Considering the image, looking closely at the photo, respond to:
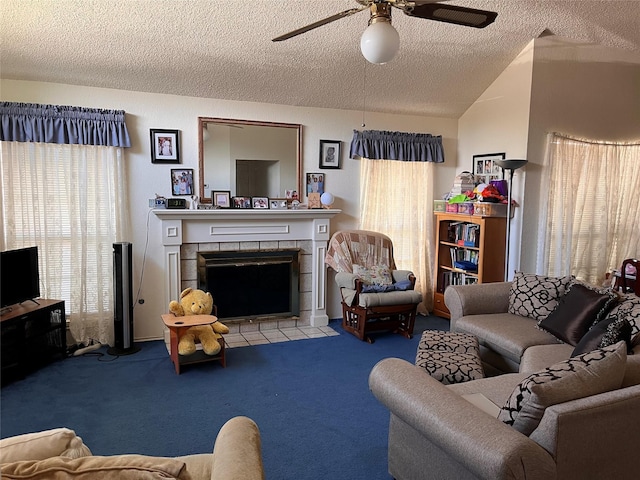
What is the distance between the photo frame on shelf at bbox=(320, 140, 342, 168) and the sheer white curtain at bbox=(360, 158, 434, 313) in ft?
0.99

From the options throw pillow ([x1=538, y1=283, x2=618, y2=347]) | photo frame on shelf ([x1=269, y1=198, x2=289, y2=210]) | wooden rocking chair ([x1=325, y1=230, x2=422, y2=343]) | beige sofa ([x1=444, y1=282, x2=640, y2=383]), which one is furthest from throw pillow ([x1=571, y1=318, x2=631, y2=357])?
photo frame on shelf ([x1=269, y1=198, x2=289, y2=210])

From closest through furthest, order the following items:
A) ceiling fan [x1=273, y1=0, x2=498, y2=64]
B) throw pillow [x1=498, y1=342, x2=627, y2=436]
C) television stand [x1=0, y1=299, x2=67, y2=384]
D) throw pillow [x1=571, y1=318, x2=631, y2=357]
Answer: throw pillow [x1=498, y1=342, x2=627, y2=436] < ceiling fan [x1=273, y1=0, x2=498, y2=64] < throw pillow [x1=571, y1=318, x2=631, y2=357] < television stand [x1=0, y1=299, x2=67, y2=384]

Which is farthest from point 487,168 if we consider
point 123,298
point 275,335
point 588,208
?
point 123,298

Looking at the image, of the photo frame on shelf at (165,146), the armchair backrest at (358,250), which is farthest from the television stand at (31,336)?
the armchair backrest at (358,250)

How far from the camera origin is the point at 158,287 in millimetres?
4430

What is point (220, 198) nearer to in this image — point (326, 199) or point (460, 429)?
point (326, 199)

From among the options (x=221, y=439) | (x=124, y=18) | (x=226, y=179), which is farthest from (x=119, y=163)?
(x=221, y=439)

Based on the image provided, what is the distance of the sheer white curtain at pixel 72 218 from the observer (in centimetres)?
388

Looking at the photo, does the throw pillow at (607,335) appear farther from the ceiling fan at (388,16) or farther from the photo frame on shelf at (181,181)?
the photo frame on shelf at (181,181)

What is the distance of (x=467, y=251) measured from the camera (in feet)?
17.0

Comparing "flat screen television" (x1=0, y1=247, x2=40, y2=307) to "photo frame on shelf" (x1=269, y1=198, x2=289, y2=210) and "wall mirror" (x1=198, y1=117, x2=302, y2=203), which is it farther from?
"photo frame on shelf" (x1=269, y1=198, x2=289, y2=210)

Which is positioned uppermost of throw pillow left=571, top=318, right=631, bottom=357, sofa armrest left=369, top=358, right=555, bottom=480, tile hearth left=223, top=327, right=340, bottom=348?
throw pillow left=571, top=318, right=631, bottom=357

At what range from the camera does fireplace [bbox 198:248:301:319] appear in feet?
15.2

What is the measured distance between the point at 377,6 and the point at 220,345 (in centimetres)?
278
